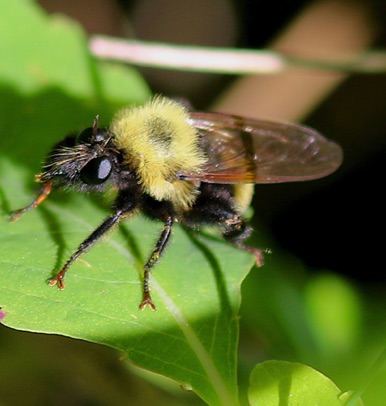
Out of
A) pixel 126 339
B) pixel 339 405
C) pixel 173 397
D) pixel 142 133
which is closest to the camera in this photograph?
pixel 339 405

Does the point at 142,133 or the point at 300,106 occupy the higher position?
the point at 300,106

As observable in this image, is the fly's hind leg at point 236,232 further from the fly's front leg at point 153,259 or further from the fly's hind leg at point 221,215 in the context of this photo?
the fly's front leg at point 153,259

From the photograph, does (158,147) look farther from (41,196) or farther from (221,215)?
(41,196)

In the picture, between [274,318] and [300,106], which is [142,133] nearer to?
[274,318]

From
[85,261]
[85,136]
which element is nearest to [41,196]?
Answer: [85,136]

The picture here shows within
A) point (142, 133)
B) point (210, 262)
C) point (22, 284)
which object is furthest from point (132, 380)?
point (142, 133)

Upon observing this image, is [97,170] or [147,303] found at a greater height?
[97,170]
